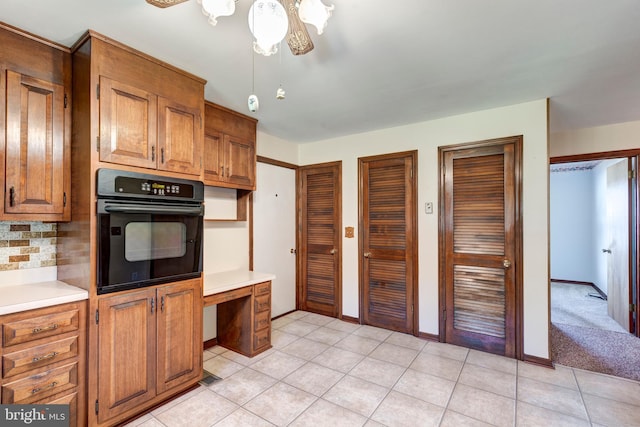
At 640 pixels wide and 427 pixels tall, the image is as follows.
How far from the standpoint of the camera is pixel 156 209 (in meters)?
2.03

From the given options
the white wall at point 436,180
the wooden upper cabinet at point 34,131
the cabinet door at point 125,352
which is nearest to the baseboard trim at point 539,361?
the white wall at point 436,180

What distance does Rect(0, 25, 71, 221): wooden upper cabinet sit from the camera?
174cm

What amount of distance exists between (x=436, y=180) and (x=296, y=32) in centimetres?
234

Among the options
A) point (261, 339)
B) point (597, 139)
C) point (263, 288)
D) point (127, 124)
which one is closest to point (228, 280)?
point (263, 288)

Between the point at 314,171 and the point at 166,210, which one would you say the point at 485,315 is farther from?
the point at 166,210

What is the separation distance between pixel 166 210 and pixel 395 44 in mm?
1869

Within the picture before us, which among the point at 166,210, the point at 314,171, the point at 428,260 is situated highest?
the point at 314,171

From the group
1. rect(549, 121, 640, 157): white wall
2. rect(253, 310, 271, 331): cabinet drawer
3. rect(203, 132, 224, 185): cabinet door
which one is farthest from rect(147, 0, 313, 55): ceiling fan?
rect(549, 121, 640, 157): white wall

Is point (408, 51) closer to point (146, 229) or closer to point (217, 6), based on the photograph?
point (217, 6)

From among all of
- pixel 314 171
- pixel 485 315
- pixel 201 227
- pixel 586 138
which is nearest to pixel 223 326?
pixel 201 227

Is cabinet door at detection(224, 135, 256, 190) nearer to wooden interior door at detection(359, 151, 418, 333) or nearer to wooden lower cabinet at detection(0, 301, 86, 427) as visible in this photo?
wooden interior door at detection(359, 151, 418, 333)

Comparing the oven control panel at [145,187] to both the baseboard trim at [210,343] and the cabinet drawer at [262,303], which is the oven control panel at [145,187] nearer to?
the cabinet drawer at [262,303]

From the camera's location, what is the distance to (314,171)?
422 centimetres

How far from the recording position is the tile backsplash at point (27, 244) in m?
1.94
